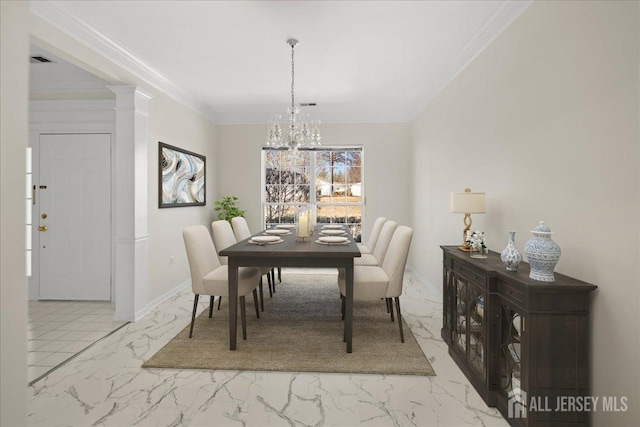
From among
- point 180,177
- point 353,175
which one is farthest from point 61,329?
point 353,175

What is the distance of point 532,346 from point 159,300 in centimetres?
375

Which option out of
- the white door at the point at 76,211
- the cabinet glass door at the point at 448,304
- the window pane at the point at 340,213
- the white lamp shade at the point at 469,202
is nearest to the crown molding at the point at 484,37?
the white lamp shade at the point at 469,202

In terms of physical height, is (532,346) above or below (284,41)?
below

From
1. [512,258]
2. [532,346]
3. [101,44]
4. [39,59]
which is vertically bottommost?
[532,346]

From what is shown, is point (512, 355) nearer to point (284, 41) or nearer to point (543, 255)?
point (543, 255)

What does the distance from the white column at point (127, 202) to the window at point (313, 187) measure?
8.88ft

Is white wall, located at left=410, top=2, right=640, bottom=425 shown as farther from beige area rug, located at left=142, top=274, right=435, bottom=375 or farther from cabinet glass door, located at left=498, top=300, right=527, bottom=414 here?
beige area rug, located at left=142, top=274, right=435, bottom=375

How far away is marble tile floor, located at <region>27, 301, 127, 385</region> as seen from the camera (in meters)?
2.50

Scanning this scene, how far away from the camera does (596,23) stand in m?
1.62

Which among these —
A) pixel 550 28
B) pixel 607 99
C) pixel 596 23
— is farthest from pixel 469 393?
pixel 550 28

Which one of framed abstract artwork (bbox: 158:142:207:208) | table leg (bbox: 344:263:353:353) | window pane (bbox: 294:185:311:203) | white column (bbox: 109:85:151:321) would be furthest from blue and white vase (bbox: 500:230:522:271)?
window pane (bbox: 294:185:311:203)

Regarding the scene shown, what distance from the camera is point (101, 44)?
291 centimetres

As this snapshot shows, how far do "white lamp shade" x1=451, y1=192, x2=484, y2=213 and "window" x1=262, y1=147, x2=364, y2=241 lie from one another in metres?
3.29

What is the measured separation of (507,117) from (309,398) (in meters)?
2.44
